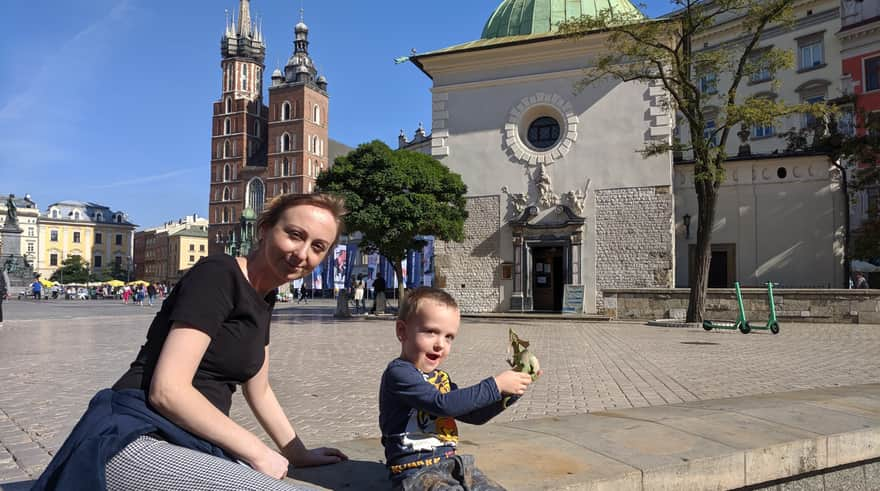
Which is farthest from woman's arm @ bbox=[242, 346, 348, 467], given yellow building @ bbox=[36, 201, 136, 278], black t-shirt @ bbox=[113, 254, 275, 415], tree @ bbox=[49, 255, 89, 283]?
yellow building @ bbox=[36, 201, 136, 278]

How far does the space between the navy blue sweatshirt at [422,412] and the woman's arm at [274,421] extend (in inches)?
13.4

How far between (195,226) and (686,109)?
112 metres

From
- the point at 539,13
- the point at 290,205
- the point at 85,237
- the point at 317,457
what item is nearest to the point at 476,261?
the point at 539,13

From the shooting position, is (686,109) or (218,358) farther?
(686,109)

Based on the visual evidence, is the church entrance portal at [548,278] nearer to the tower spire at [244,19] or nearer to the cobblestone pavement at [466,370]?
the cobblestone pavement at [466,370]

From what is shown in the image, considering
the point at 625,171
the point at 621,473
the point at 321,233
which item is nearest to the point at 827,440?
the point at 621,473

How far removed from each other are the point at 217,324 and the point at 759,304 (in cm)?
1909

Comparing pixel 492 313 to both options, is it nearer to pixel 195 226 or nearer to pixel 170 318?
pixel 170 318

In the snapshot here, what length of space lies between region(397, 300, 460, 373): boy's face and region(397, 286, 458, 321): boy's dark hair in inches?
0.5

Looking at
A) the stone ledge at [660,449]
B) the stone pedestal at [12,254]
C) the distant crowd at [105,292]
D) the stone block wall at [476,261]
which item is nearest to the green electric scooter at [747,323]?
the stone ledge at [660,449]

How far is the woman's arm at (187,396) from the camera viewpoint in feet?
6.22

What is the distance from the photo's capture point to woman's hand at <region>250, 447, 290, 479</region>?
2012 millimetres

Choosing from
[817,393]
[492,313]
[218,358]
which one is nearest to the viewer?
[218,358]

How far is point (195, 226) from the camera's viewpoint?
11762 centimetres
